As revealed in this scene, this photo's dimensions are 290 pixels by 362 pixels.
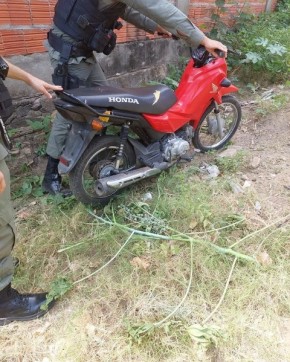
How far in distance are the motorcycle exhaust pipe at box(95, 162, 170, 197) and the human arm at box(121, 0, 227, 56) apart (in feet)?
3.52

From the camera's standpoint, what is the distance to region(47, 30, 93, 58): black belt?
2.67 meters

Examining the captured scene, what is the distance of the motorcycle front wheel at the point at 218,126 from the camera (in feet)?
11.3

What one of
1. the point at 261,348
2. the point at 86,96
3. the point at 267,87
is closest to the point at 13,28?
the point at 86,96

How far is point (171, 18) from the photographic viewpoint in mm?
2506

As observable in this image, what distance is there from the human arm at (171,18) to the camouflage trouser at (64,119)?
0.61 m

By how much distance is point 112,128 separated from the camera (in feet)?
9.51

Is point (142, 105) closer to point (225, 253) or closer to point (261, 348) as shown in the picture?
point (225, 253)

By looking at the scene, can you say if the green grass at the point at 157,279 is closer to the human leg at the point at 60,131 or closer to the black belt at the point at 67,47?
the human leg at the point at 60,131

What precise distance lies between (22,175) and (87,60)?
4.27ft

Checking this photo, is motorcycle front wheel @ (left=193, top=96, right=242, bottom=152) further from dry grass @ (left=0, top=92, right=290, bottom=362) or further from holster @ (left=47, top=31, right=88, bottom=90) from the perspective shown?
holster @ (left=47, top=31, right=88, bottom=90)

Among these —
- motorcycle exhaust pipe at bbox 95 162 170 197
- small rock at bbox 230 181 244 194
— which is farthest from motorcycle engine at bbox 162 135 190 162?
small rock at bbox 230 181 244 194

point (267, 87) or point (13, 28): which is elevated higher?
point (13, 28)

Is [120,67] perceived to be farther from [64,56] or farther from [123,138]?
[123,138]

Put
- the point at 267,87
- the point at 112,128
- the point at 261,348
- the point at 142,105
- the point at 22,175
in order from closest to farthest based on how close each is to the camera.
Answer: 1. the point at 261,348
2. the point at 142,105
3. the point at 112,128
4. the point at 22,175
5. the point at 267,87
